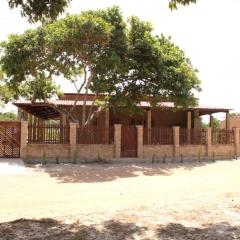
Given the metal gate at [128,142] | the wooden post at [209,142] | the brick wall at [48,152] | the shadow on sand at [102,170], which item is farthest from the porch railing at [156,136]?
the brick wall at [48,152]

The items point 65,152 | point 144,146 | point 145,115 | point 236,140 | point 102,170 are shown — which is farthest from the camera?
point 145,115

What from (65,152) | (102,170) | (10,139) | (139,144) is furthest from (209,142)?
(10,139)

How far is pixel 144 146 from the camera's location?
84.3ft

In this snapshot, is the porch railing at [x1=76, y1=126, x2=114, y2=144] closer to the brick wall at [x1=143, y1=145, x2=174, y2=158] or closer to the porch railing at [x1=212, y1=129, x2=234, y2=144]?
the brick wall at [x1=143, y1=145, x2=174, y2=158]

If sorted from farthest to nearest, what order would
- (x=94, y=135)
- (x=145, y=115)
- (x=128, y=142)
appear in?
(x=145, y=115)
(x=128, y=142)
(x=94, y=135)

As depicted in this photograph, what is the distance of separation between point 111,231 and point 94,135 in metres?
17.3

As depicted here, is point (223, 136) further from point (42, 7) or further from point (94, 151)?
point (42, 7)

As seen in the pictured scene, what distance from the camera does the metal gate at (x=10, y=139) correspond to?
75.6 feet

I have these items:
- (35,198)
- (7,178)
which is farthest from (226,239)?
(7,178)

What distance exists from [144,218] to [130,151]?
17157 mm

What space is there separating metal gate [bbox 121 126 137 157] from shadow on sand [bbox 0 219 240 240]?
1738cm

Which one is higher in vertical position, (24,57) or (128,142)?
(24,57)

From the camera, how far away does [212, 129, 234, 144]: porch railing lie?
1136 inches

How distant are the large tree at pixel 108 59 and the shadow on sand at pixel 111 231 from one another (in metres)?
15.0
